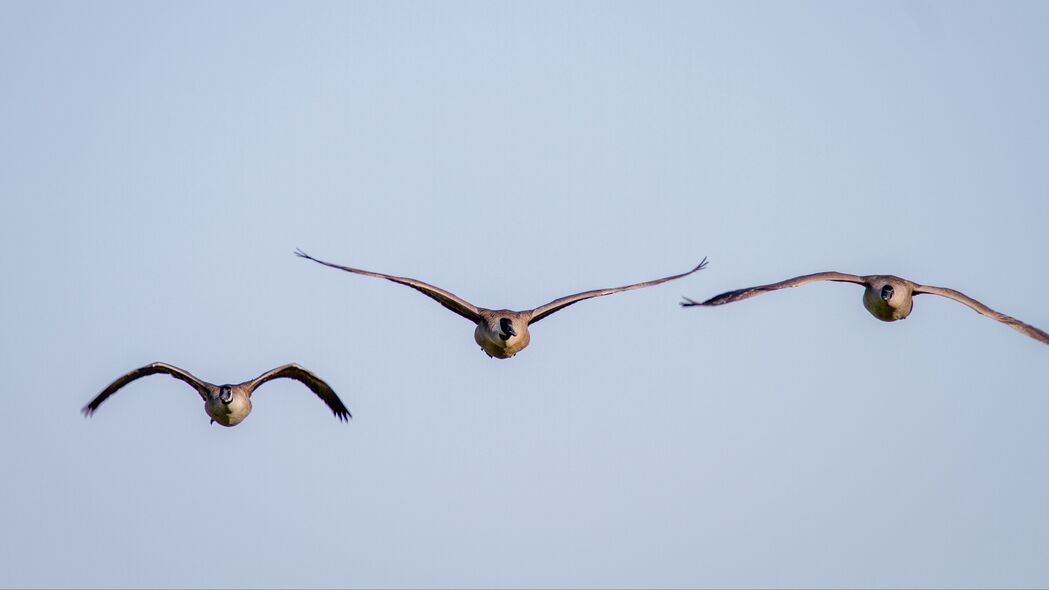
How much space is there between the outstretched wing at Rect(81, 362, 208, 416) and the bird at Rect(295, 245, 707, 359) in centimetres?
607

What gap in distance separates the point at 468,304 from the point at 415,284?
1.75m

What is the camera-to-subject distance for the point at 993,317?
4184cm

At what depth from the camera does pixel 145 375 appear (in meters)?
44.6

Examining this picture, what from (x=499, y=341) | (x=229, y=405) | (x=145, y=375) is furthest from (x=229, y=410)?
(x=499, y=341)

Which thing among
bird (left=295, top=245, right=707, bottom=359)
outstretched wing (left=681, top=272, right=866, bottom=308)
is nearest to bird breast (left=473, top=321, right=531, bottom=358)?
bird (left=295, top=245, right=707, bottom=359)

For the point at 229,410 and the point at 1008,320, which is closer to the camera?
the point at 1008,320

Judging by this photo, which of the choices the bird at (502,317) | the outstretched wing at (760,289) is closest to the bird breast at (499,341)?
the bird at (502,317)

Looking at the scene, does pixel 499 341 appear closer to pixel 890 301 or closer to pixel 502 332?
pixel 502 332

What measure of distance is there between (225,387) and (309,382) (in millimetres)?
2141

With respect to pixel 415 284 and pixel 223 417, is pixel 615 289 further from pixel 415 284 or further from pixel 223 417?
pixel 223 417

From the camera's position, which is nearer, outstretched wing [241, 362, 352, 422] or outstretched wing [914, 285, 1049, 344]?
outstretched wing [914, 285, 1049, 344]

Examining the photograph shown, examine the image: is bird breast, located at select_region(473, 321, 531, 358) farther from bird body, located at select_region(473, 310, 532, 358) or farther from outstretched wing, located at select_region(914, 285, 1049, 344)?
outstretched wing, located at select_region(914, 285, 1049, 344)

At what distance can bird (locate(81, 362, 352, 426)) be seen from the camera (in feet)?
145

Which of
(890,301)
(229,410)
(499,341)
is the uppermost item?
(890,301)
